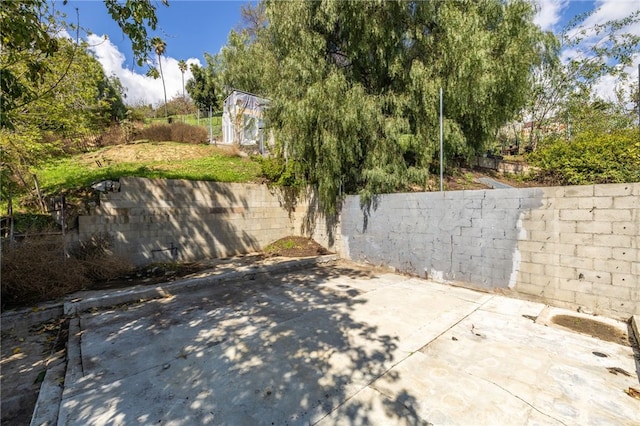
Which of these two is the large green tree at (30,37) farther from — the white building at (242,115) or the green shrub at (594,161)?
the green shrub at (594,161)

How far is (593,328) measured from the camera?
12.2ft

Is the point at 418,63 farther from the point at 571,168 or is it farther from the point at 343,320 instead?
the point at 343,320

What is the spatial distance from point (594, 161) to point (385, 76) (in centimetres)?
566

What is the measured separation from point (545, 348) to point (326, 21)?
7.80 meters

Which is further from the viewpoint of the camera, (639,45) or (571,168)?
(639,45)

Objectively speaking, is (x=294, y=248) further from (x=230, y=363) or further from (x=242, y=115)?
(x=242, y=115)

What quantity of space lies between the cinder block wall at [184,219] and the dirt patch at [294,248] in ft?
1.17

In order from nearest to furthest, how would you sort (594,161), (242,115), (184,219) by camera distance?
(594,161) < (184,219) < (242,115)

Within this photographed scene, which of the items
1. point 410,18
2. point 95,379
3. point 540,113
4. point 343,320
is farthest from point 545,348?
point 540,113


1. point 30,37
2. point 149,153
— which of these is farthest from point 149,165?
point 30,37

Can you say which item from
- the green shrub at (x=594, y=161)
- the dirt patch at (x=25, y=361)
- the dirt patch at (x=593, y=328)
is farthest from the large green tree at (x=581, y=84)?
the dirt patch at (x=25, y=361)

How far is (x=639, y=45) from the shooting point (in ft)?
38.6

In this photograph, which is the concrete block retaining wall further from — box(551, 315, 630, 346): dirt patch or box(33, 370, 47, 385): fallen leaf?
box(33, 370, 47, 385): fallen leaf

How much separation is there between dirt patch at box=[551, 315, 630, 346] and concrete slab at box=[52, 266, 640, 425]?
0.75 ft
